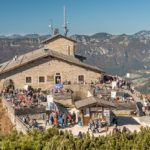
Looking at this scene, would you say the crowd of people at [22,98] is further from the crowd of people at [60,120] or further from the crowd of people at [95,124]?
the crowd of people at [95,124]

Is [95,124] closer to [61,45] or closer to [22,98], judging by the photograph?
[22,98]

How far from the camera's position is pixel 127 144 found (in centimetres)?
1678

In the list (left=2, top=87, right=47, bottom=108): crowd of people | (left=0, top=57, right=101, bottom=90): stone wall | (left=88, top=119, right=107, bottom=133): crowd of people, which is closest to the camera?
(left=88, top=119, right=107, bottom=133): crowd of people

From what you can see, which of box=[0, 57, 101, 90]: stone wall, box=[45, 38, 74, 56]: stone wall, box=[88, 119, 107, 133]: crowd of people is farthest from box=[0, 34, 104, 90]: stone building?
box=[88, 119, 107, 133]: crowd of people

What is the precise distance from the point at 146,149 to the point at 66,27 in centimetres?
5303

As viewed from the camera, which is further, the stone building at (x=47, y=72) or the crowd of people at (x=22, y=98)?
the stone building at (x=47, y=72)

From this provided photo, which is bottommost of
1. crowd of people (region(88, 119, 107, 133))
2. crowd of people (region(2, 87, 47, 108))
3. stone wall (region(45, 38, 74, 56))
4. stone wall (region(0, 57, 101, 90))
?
crowd of people (region(88, 119, 107, 133))

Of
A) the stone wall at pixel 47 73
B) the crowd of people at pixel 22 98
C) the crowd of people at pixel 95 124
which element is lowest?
the crowd of people at pixel 95 124

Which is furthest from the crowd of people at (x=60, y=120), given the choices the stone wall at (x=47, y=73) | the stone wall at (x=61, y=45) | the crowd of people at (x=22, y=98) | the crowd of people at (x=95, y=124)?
the stone wall at (x=61, y=45)

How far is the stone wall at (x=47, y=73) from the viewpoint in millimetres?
43719

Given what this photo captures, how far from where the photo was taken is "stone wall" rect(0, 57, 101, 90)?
143ft

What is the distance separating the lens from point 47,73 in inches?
1770

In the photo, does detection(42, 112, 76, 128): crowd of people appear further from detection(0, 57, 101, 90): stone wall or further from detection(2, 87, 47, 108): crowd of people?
detection(0, 57, 101, 90): stone wall

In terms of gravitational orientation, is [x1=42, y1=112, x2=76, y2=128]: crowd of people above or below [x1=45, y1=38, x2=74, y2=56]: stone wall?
below
